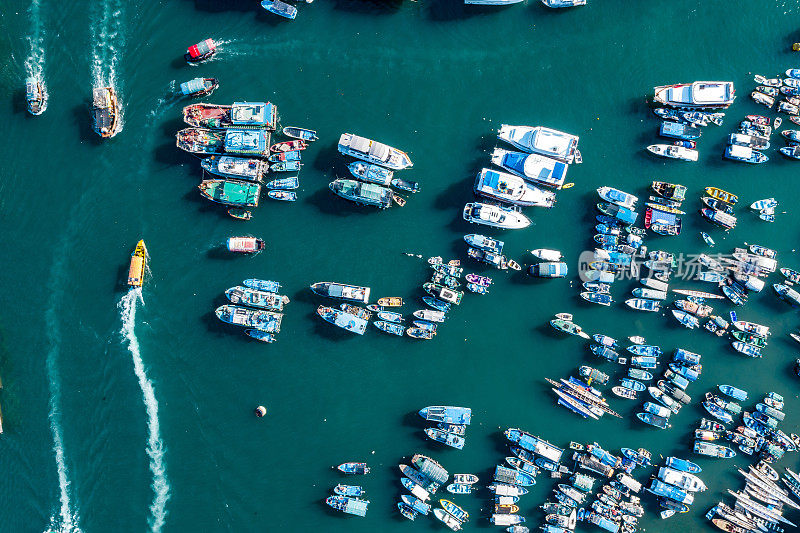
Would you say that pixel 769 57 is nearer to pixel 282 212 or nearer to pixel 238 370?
pixel 282 212

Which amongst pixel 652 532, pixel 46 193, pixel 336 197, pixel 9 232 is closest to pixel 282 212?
pixel 336 197

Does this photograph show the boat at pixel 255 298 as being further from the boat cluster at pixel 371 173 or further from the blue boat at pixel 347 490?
the blue boat at pixel 347 490

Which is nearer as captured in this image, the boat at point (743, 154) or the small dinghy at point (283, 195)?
the small dinghy at point (283, 195)

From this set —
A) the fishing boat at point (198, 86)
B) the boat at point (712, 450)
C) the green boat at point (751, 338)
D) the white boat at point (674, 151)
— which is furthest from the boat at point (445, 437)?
the fishing boat at point (198, 86)

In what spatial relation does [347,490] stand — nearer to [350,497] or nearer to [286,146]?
[350,497]

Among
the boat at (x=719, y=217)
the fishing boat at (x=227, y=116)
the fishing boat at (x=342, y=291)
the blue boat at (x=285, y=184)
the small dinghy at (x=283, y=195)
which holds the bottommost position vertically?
the fishing boat at (x=342, y=291)

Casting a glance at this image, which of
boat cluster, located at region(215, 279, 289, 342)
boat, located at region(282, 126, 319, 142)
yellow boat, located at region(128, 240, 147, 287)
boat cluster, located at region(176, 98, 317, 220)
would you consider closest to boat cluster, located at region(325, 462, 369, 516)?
boat cluster, located at region(215, 279, 289, 342)
